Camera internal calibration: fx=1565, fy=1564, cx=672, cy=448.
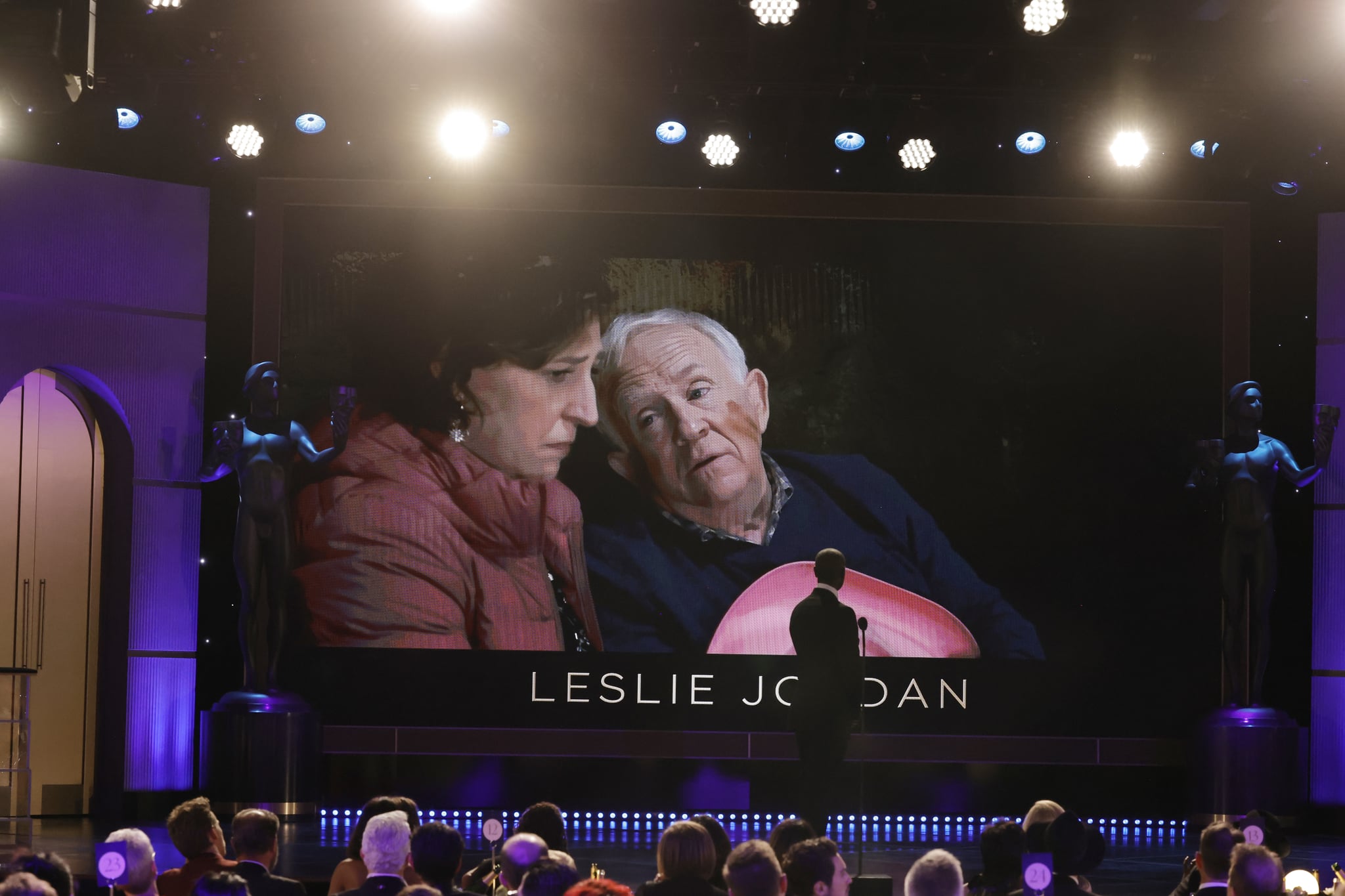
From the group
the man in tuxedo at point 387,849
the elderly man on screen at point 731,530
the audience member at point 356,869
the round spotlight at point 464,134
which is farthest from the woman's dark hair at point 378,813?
the round spotlight at point 464,134

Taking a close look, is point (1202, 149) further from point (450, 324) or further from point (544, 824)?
point (544, 824)

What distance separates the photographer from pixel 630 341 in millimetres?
8875

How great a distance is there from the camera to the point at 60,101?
6.47 m

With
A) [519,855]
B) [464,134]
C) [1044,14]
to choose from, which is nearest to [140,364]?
[464,134]

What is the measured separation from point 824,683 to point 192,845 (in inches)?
98.0

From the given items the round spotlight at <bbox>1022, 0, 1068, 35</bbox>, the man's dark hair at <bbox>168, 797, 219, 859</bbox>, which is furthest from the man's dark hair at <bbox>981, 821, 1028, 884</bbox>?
the round spotlight at <bbox>1022, 0, 1068, 35</bbox>

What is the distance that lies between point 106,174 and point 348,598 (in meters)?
2.68

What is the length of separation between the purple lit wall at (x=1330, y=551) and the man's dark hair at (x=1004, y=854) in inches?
226

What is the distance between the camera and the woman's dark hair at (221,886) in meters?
3.10

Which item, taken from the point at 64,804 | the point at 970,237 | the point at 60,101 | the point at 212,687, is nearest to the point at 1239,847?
the point at 60,101

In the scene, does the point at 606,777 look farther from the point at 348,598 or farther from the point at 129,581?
the point at 129,581

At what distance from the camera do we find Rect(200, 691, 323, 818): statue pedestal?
796 centimetres

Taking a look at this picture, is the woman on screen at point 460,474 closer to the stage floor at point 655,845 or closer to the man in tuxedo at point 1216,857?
the stage floor at point 655,845

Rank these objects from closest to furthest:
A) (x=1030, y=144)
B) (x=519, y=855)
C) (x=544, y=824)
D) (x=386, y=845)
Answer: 1. (x=519, y=855)
2. (x=386, y=845)
3. (x=544, y=824)
4. (x=1030, y=144)
